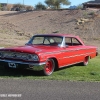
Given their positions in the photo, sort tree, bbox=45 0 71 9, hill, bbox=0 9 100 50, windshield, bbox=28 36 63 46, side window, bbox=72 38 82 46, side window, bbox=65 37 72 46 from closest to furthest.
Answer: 1. windshield, bbox=28 36 63 46
2. side window, bbox=65 37 72 46
3. side window, bbox=72 38 82 46
4. hill, bbox=0 9 100 50
5. tree, bbox=45 0 71 9

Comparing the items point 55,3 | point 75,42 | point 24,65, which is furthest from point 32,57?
point 55,3

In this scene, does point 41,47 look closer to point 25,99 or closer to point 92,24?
point 25,99

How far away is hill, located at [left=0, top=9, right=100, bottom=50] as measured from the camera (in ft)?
128

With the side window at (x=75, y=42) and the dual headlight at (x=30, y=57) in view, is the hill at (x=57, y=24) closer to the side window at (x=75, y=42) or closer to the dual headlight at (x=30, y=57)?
the side window at (x=75, y=42)

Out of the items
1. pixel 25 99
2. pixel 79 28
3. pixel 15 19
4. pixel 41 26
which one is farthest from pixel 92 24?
pixel 25 99

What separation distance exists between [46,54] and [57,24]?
114 ft

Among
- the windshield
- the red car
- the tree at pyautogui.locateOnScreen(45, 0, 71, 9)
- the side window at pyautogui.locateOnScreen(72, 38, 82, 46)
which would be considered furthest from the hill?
the windshield

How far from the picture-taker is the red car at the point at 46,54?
33.9 ft

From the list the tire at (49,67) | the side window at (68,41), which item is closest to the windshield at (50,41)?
the side window at (68,41)

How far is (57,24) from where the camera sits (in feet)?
148

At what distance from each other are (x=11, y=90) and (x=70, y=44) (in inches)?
201

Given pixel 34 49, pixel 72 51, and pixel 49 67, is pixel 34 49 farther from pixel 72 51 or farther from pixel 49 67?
pixel 72 51

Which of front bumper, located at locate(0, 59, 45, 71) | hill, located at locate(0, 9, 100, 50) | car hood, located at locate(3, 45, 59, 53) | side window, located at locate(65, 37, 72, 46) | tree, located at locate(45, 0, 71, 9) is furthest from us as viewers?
tree, located at locate(45, 0, 71, 9)

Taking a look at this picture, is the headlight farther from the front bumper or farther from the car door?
the car door
